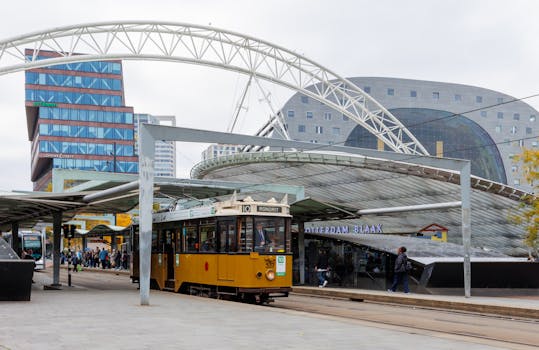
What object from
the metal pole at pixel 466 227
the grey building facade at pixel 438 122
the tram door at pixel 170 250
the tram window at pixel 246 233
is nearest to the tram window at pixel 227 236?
the tram window at pixel 246 233

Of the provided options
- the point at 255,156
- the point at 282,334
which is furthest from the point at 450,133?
the point at 282,334

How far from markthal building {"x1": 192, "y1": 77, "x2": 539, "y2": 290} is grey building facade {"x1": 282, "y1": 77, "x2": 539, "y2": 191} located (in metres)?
0.17

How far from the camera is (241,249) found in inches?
838

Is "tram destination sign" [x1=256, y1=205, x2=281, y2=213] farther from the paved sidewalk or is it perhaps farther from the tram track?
the paved sidewalk

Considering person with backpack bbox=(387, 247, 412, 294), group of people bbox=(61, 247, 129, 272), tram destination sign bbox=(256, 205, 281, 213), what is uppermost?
tram destination sign bbox=(256, 205, 281, 213)

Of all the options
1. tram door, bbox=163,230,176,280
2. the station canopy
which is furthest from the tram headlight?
the station canopy

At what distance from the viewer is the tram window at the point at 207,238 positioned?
22.6 m

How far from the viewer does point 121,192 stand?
950 inches

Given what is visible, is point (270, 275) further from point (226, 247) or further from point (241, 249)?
point (226, 247)

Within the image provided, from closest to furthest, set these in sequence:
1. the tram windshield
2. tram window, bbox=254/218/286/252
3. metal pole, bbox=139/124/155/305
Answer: metal pole, bbox=139/124/155/305, tram window, bbox=254/218/286/252, the tram windshield

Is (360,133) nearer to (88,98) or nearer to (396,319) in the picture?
(88,98)

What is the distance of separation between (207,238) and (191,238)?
1519 millimetres

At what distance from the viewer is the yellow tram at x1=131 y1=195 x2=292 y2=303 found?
21.3 metres

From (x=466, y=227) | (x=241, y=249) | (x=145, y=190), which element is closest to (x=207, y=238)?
(x=241, y=249)
